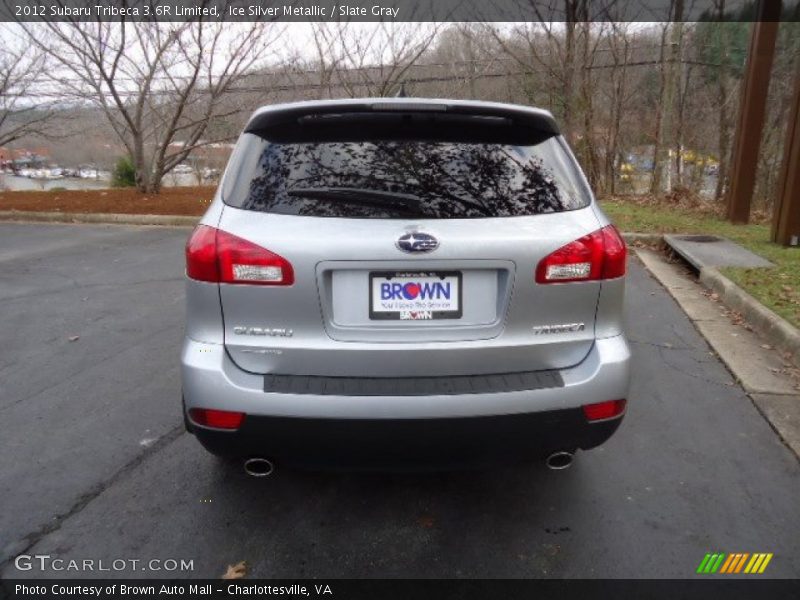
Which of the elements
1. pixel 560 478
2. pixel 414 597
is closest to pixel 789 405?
pixel 560 478

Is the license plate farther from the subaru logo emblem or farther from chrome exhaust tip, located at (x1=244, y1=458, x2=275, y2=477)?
chrome exhaust tip, located at (x1=244, y1=458, x2=275, y2=477)

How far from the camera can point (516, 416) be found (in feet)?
7.02

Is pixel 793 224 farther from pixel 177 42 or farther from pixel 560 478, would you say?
pixel 177 42

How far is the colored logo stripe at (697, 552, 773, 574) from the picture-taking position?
7.38ft

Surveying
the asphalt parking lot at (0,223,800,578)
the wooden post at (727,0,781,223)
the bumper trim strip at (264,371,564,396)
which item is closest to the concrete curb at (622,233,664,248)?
the wooden post at (727,0,781,223)

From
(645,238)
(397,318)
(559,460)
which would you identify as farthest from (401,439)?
(645,238)

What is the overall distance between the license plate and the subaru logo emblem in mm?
90

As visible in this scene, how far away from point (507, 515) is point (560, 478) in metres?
0.42

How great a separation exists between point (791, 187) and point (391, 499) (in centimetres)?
765

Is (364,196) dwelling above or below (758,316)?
above

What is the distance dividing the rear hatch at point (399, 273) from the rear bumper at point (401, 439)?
0.19 m

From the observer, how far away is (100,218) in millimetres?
11195

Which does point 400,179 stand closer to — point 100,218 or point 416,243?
point 416,243

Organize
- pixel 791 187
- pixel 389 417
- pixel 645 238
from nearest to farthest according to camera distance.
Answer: pixel 389 417
pixel 791 187
pixel 645 238
